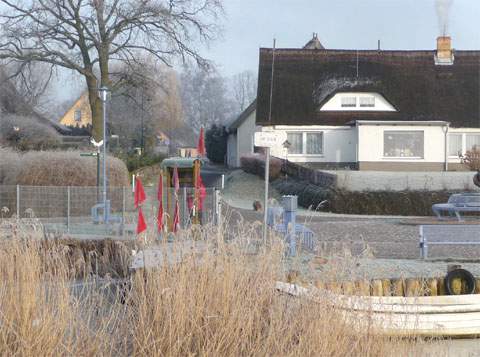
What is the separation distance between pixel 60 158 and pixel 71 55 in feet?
44.3

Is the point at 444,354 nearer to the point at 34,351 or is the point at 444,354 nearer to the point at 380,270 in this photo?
the point at 34,351

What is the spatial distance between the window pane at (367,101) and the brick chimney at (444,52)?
4.92 m

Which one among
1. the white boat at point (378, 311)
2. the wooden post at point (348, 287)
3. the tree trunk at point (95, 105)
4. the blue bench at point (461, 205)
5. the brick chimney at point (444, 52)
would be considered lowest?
the white boat at point (378, 311)

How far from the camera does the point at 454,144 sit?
4006 centimetres

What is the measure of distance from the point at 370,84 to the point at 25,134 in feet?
64.6

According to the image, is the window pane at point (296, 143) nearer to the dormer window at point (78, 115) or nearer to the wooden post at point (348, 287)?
the wooden post at point (348, 287)

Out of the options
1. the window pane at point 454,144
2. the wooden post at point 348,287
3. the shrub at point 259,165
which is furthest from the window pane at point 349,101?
the wooden post at point 348,287

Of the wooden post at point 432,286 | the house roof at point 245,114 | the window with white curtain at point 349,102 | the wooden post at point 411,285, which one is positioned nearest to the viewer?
the wooden post at point 411,285

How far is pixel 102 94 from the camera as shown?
2242cm

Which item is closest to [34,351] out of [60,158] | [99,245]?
[99,245]

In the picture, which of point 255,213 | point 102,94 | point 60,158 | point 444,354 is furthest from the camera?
point 60,158

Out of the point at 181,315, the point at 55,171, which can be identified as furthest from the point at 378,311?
the point at 55,171

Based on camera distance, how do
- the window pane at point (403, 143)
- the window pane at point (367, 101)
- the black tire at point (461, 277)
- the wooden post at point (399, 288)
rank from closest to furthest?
the wooden post at point (399, 288)
the black tire at point (461, 277)
the window pane at point (403, 143)
the window pane at point (367, 101)

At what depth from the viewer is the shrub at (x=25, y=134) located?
41.1 m
